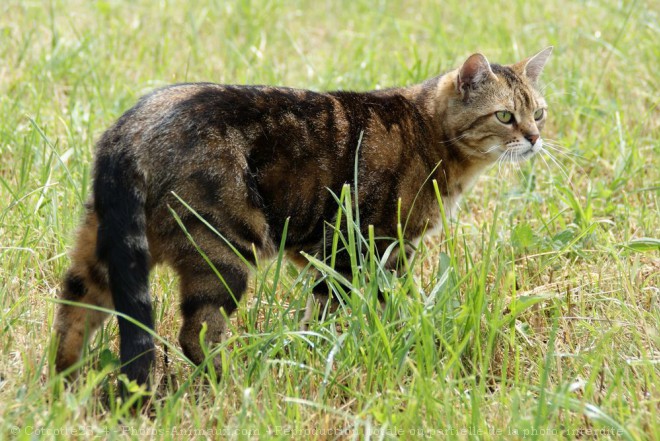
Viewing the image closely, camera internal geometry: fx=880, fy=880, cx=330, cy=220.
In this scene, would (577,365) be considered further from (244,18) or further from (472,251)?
(244,18)

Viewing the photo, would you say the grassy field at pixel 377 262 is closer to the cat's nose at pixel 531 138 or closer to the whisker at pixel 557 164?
the whisker at pixel 557 164

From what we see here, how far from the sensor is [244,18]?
21.6ft

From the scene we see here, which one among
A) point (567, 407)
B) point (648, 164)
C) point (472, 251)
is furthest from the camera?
point (648, 164)

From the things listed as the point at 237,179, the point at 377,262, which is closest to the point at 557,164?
the point at 377,262

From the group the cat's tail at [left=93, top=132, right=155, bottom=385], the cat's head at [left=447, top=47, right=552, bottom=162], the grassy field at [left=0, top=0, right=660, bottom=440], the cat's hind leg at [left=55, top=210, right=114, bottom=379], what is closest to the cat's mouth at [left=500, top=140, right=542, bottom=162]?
the cat's head at [left=447, top=47, right=552, bottom=162]

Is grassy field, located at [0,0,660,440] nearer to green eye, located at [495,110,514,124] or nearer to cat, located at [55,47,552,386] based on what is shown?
cat, located at [55,47,552,386]

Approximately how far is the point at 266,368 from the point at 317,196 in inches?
34.2

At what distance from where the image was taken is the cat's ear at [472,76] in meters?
3.88

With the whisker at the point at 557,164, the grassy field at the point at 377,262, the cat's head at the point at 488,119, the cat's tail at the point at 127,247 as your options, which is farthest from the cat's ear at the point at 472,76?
the cat's tail at the point at 127,247

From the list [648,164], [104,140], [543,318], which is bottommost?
[543,318]

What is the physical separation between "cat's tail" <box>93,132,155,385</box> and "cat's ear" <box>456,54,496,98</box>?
1579 mm

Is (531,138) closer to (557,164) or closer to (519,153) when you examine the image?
(519,153)

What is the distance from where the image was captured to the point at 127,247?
2930 mm

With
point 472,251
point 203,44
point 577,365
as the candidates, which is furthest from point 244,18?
point 577,365
